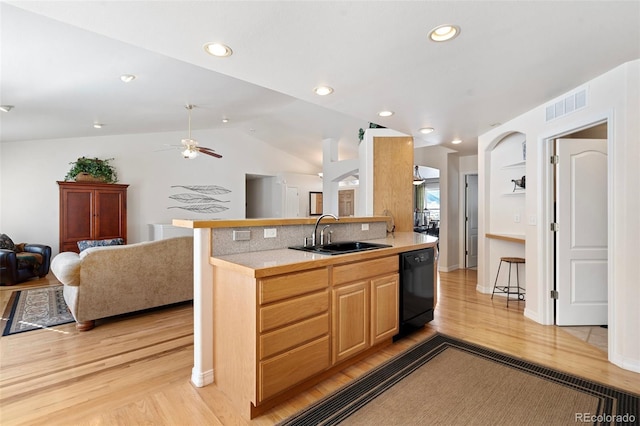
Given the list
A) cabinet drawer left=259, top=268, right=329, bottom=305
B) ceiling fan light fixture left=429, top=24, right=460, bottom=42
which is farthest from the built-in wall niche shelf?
cabinet drawer left=259, top=268, right=329, bottom=305

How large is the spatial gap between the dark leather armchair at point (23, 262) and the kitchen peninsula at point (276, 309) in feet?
15.4

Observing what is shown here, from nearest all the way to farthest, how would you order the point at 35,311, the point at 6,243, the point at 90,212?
the point at 35,311 < the point at 6,243 < the point at 90,212

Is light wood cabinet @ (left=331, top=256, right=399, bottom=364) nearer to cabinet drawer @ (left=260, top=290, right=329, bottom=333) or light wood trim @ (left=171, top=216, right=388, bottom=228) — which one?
cabinet drawer @ (left=260, top=290, right=329, bottom=333)

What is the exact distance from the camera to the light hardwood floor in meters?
1.88

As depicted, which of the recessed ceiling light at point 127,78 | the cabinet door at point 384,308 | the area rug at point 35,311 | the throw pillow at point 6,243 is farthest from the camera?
the throw pillow at point 6,243

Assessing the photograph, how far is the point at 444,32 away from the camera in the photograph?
1853 millimetres

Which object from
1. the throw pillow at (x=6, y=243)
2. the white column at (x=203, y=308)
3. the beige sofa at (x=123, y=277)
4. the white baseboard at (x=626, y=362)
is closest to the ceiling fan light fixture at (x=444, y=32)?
the white column at (x=203, y=308)

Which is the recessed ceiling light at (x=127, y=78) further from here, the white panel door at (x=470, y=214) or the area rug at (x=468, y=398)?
the white panel door at (x=470, y=214)

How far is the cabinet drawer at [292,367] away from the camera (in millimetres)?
1823

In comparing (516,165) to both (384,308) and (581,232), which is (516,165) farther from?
(384,308)

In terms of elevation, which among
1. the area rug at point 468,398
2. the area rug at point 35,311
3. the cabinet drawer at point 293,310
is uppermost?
the cabinet drawer at point 293,310

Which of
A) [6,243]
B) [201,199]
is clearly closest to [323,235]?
[201,199]

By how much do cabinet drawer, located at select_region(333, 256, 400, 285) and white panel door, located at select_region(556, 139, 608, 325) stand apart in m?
1.98

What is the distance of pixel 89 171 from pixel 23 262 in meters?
1.88
